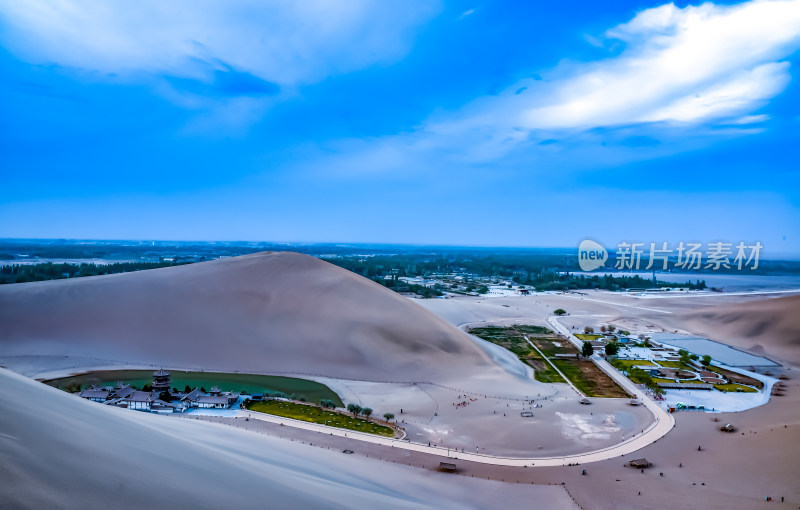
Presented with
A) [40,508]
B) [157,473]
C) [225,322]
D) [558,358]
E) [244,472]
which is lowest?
[558,358]

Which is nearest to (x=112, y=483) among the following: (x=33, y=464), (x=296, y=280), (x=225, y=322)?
(x=33, y=464)

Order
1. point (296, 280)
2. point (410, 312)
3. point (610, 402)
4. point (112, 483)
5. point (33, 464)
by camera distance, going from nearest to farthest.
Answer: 1. point (33, 464)
2. point (112, 483)
3. point (610, 402)
4. point (410, 312)
5. point (296, 280)

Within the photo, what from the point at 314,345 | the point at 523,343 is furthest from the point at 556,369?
the point at 314,345

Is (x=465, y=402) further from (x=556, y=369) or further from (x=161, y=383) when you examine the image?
(x=161, y=383)

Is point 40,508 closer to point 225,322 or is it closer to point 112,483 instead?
point 112,483

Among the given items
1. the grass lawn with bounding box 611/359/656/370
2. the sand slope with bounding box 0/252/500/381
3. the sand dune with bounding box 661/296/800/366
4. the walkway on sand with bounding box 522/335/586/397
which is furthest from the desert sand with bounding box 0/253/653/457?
the sand dune with bounding box 661/296/800/366
